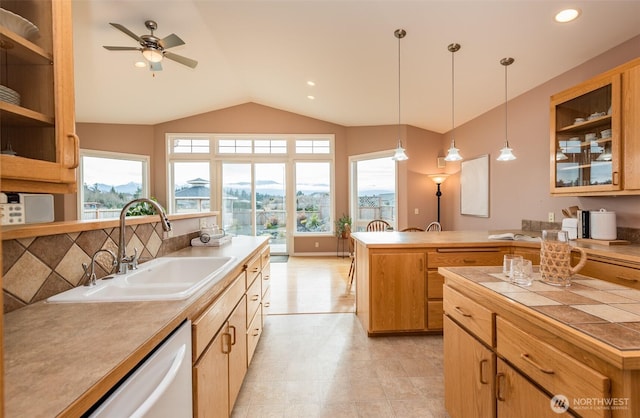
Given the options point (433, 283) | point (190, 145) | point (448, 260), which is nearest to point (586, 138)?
point (448, 260)

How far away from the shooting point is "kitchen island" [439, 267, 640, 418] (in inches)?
27.5

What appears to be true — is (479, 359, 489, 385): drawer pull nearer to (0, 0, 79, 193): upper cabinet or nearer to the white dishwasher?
the white dishwasher

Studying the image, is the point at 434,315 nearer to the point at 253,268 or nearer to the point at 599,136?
the point at 253,268

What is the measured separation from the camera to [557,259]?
1.18 meters

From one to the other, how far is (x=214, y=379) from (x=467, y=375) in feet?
3.78

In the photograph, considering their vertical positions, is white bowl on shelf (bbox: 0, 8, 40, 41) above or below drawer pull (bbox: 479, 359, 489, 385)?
above

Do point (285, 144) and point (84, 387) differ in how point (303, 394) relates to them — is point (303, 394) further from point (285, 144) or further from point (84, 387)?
point (285, 144)

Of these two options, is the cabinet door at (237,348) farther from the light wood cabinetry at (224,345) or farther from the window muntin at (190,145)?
the window muntin at (190,145)

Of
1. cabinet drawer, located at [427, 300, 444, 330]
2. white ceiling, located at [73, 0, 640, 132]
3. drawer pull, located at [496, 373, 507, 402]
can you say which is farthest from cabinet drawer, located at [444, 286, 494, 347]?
white ceiling, located at [73, 0, 640, 132]

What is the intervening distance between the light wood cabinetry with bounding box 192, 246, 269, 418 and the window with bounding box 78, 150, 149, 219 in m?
5.55

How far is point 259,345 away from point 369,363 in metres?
0.96

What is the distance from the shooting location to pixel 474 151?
4629 millimetres

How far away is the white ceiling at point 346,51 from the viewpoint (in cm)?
253

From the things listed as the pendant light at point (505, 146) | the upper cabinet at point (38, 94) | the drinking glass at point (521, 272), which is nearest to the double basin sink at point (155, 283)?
the upper cabinet at point (38, 94)
